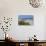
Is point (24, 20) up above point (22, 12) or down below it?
below

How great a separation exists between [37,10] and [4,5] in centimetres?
90

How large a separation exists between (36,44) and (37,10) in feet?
3.01

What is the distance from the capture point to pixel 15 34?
3213mm

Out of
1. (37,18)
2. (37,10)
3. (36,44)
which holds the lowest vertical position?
(36,44)

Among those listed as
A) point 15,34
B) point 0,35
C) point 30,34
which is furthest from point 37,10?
point 0,35

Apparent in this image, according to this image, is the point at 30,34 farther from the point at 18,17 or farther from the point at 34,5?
the point at 34,5

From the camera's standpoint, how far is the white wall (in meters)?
3.22

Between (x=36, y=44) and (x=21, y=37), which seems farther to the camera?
(x=21, y=37)

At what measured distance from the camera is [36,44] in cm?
296

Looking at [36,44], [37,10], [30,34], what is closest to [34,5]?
[37,10]

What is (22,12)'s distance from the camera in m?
3.27

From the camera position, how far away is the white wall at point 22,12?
3.22 m

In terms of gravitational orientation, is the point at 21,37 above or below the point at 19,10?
below

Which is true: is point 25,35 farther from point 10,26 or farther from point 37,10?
point 37,10
